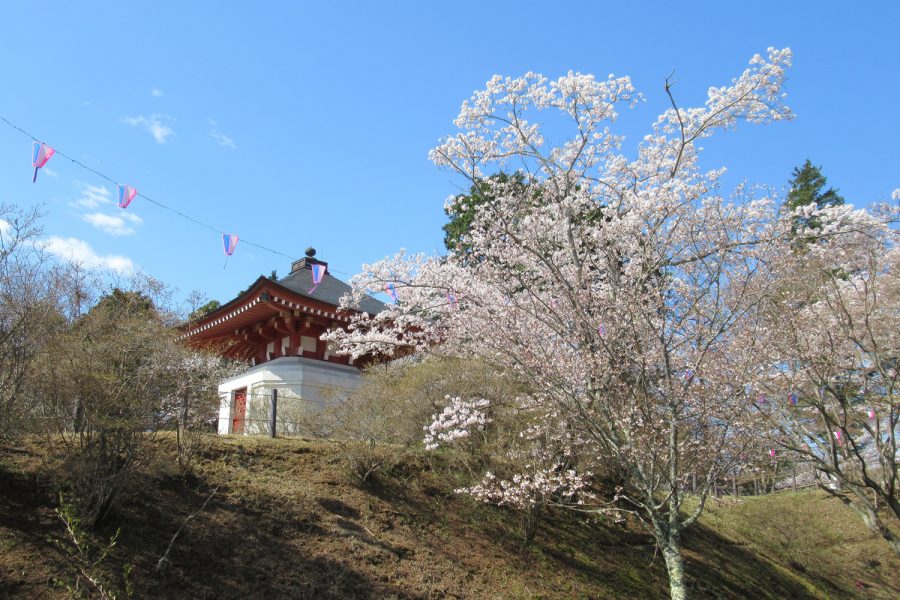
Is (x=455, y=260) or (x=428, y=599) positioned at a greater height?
(x=455, y=260)

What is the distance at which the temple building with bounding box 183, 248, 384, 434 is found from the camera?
15023 mm

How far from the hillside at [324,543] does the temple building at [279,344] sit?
3792mm

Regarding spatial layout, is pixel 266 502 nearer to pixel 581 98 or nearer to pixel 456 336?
pixel 456 336

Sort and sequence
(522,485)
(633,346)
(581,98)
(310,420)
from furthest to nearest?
1. (310,420)
2. (522,485)
3. (581,98)
4. (633,346)

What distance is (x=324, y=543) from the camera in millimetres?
8461

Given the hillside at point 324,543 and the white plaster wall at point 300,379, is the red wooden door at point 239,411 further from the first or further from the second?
the hillside at point 324,543

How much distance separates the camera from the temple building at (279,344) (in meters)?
15.0

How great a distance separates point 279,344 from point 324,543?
9386 millimetres

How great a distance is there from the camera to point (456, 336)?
9203 millimetres

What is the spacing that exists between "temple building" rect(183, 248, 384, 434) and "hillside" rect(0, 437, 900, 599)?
149 inches

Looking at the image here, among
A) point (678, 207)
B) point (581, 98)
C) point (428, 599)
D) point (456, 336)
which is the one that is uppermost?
point (581, 98)

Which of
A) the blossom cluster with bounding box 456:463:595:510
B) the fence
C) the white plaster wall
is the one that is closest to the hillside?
the blossom cluster with bounding box 456:463:595:510

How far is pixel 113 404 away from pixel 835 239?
1028 centimetres

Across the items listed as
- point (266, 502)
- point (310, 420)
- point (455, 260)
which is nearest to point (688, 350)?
point (455, 260)
